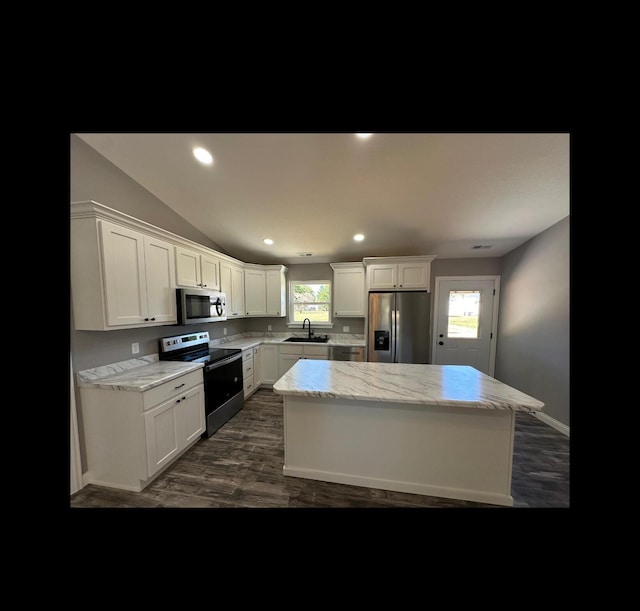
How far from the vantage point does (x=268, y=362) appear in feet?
12.3

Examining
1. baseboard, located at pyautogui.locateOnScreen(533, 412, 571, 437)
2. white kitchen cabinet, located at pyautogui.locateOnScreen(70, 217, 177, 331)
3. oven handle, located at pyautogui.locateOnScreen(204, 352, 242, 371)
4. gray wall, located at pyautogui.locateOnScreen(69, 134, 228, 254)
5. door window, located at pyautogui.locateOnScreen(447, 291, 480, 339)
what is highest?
gray wall, located at pyautogui.locateOnScreen(69, 134, 228, 254)

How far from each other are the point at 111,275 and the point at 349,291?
2992 mm

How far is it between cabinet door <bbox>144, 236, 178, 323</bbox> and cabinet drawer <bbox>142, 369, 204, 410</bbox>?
0.64 meters

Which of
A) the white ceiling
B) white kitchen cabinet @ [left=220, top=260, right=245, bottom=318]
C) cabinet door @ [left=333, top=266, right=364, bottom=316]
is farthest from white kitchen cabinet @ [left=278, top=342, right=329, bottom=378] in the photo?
the white ceiling

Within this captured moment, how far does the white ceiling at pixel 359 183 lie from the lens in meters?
1.79

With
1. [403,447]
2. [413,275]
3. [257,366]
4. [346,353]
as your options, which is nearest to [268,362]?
[257,366]

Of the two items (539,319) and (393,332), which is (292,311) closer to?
(393,332)

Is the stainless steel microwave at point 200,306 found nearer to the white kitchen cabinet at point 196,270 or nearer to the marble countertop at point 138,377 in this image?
the white kitchen cabinet at point 196,270

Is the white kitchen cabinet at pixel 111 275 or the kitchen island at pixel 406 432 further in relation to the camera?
the white kitchen cabinet at pixel 111 275

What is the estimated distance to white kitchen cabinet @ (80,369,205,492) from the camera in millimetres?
1694

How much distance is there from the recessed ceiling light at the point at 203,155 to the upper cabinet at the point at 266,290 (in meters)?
1.97

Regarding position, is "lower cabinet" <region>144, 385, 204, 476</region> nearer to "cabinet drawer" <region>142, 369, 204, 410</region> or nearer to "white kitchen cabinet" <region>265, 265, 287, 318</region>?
"cabinet drawer" <region>142, 369, 204, 410</region>

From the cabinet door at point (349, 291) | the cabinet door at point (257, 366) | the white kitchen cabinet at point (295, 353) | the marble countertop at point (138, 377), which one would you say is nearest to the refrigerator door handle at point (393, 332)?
the cabinet door at point (349, 291)

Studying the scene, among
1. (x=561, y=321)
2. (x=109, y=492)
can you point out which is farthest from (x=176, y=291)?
(x=561, y=321)
